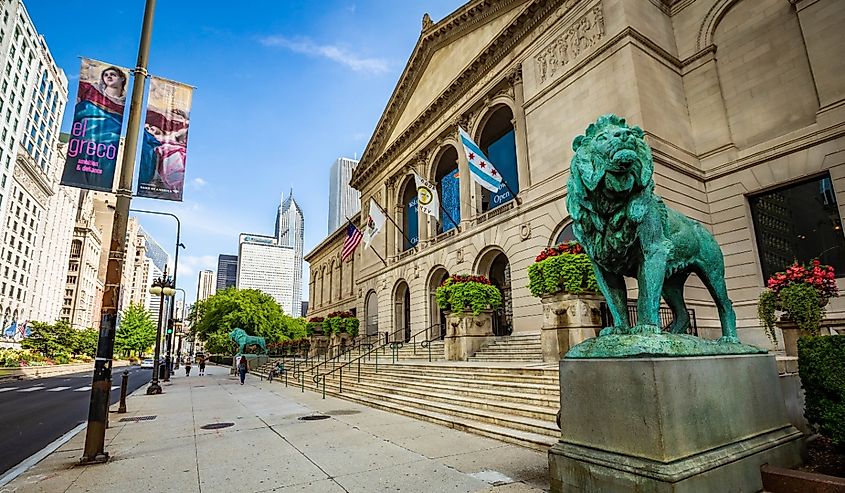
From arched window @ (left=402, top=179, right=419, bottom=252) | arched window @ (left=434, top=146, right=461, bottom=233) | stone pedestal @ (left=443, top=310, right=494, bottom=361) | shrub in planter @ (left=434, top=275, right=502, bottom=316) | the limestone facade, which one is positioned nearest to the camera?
the limestone facade

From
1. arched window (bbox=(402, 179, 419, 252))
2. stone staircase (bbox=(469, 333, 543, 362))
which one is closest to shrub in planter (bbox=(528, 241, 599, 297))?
stone staircase (bbox=(469, 333, 543, 362))

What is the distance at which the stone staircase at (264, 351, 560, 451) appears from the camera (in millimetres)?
8203

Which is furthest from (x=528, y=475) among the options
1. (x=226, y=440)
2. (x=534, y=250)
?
(x=534, y=250)

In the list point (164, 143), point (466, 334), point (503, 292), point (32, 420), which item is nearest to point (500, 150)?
point (503, 292)

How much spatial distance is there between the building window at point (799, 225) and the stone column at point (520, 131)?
29.7ft

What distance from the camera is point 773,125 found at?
51.6 ft

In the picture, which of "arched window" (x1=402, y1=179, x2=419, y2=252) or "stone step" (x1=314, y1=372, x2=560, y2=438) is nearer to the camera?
"stone step" (x1=314, y1=372, x2=560, y2=438)

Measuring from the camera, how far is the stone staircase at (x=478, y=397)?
26.9ft

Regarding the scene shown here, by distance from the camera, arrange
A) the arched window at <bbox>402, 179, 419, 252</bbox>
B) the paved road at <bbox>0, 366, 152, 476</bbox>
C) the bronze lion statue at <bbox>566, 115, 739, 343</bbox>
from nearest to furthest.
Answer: the bronze lion statue at <bbox>566, 115, 739, 343</bbox>
the paved road at <bbox>0, 366, 152, 476</bbox>
the arched window at <bbox>402, 179, 419, 252</bbox>

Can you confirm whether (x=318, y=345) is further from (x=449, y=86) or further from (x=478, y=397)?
(x=478, y=397)

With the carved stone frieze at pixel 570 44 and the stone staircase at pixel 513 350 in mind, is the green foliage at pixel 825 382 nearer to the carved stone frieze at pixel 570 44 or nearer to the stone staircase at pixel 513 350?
the stone staircase at pixel 513 350

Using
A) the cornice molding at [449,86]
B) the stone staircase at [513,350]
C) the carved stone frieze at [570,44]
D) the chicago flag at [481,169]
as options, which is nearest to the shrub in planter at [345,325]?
the cornice molding at [449,86]

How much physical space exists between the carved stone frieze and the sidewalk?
17.0 metres

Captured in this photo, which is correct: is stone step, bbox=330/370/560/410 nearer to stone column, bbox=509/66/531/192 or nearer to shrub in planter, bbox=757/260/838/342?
shrub in planter, bbox=757/260/838/342
